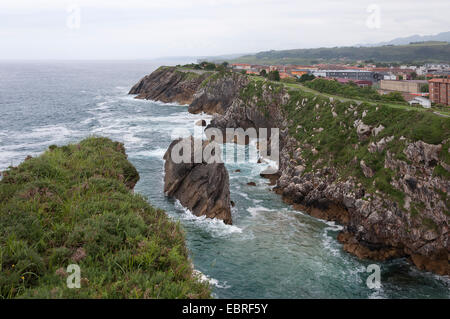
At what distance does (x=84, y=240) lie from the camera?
13.4 meters

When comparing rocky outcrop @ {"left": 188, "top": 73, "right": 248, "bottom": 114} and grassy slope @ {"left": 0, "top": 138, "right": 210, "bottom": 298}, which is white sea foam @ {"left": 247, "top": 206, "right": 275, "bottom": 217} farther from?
rocky outcrop @ {"left": 188, "top": 73, "right": 248, "bottom": 114}

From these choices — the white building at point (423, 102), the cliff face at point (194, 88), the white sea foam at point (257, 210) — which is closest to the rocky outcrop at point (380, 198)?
the white sea foam at point (257, 210)

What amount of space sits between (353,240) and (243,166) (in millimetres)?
23881

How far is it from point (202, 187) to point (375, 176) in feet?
55.3

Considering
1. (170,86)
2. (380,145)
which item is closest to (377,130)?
(380,145)

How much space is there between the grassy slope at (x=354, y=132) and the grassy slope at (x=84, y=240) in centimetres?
2426

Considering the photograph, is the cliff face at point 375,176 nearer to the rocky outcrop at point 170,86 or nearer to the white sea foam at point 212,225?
the white sea foam at point 212,225

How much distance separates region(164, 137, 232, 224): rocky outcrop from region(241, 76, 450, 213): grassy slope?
1161cm

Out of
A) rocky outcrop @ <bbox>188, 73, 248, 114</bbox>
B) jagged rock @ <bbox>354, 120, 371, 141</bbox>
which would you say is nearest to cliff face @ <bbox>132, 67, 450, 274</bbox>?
jagged rock @ <bbox>354, 120, 371, 141</bbox>

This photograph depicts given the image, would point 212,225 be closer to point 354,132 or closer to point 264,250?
point 264,250

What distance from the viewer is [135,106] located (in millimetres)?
105625

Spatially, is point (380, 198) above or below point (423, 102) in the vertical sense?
Answer: below
